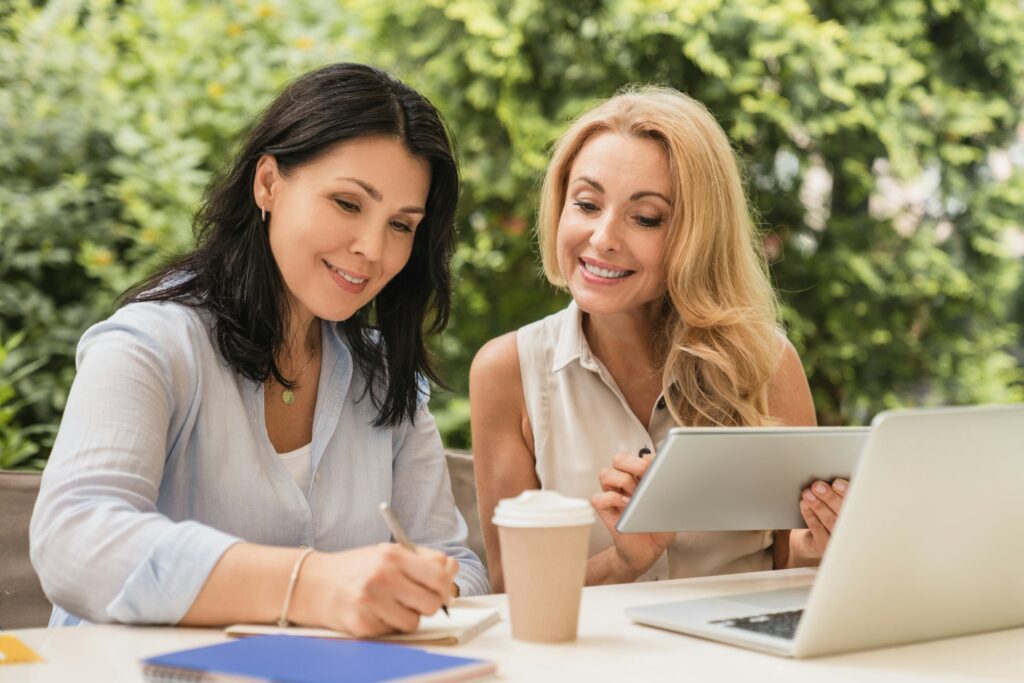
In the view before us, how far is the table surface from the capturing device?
1141 mm

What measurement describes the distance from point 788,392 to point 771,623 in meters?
0.98

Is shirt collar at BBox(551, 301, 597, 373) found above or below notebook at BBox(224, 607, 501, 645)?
above

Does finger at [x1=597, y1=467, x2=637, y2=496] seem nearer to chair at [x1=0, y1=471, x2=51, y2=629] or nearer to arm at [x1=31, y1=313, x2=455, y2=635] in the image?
arm at [x1=31, y1=313, x2=455, y2=635]

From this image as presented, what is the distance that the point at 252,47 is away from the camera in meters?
4.16

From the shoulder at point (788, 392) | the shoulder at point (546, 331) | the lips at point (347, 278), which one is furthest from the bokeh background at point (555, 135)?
the lips at point (347, 278)

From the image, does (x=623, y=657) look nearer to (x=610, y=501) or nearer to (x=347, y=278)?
(x=610, y=501)

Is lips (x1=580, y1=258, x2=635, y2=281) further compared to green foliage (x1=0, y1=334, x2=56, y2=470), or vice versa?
green foliage (x1=0, y1=334, x2=56, y2=470)

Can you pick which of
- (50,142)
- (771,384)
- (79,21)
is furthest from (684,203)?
(79,21)

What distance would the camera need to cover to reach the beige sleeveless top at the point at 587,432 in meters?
2.13

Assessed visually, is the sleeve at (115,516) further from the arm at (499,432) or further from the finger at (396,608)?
the arm at (499,432)

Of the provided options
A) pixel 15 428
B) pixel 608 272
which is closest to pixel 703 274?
pixel 608 272

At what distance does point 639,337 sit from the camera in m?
2.27

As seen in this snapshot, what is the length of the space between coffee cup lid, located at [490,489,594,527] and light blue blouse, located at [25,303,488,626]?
1.04 feet

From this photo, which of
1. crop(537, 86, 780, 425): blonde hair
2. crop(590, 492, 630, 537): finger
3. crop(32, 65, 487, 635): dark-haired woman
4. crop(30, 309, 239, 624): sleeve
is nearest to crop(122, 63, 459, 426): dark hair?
crop(32, 65, 487, 635): dark-haired woman
